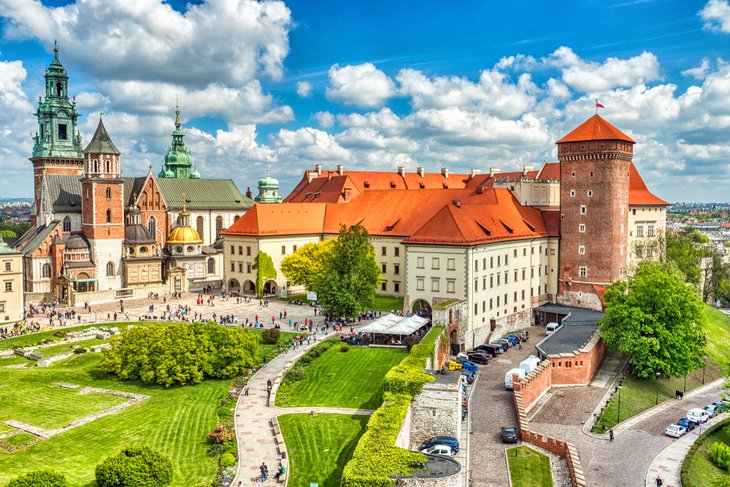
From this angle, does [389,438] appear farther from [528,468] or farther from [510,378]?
[510,378]

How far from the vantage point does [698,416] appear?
47656 millimetres

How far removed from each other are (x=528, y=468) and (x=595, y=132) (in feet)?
149

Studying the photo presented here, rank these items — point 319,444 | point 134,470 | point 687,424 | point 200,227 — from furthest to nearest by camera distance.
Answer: point 200,227
point 687,424
point 319,444
point 134,470

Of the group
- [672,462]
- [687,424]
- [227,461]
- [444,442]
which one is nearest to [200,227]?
[227,461]

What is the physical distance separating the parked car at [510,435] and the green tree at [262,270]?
45.5 m

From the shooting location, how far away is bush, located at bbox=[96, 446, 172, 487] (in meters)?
28.3

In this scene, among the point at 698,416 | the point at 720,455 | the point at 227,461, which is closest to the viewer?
the point at 227,461

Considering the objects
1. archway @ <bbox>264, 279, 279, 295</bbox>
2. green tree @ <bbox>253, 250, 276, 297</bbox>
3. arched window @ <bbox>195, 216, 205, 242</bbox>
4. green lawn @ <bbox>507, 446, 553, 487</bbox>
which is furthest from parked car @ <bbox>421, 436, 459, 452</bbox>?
arched window @ <bbox>195, 216, 205, 242</bbox>

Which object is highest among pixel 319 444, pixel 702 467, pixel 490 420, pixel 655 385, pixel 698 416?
pixel 319 444

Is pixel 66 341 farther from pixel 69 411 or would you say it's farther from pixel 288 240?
pixel 288 240

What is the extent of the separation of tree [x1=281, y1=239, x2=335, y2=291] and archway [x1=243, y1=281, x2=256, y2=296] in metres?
7.05

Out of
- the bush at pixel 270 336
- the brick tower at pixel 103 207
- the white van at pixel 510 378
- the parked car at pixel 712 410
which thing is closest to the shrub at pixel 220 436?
the white van at pixel 510 378

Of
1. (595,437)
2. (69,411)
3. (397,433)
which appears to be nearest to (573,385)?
(595,437)

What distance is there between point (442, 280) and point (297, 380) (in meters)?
19.3
